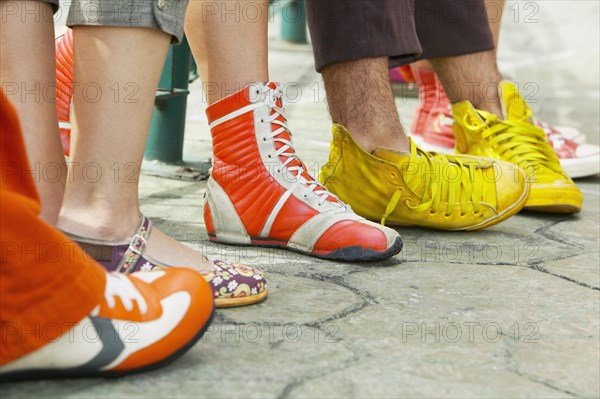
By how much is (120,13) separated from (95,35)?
45 millimetres

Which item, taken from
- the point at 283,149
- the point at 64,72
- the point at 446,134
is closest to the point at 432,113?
the point at 446,134

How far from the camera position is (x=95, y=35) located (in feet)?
3.93

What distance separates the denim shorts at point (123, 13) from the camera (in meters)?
1.18

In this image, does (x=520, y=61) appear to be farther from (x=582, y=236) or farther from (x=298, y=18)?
(x=582, y=236)

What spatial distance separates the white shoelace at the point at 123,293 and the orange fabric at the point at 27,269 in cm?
4

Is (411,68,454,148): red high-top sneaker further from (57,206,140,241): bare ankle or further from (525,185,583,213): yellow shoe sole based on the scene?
(57,206,140,241): bare ankle

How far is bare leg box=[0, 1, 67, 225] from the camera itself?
47.4 inches

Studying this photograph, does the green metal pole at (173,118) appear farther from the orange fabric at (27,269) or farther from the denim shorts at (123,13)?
the orange fabric at (27,269)

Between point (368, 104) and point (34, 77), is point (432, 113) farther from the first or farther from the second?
point (34, 77)

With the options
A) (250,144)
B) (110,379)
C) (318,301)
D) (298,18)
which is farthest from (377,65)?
(298,18)

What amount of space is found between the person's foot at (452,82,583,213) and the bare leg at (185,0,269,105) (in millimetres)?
708

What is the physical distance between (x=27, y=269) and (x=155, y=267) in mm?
326

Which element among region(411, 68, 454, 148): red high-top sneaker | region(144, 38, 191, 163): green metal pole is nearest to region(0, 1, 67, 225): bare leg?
region(144, 38, 191, 163): green metal pole

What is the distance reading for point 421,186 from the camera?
183 cm
